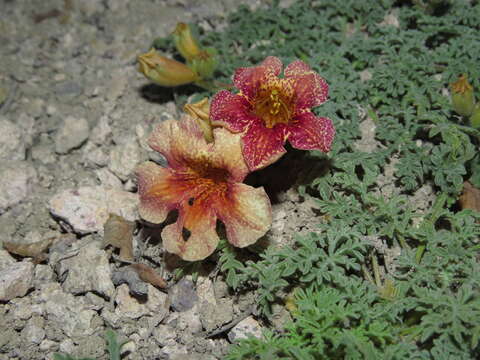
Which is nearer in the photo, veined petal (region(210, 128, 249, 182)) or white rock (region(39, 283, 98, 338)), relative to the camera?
veined petal (region(210, 128, 249, 182))

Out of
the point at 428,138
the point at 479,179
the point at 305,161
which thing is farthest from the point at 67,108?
the point at 479,179

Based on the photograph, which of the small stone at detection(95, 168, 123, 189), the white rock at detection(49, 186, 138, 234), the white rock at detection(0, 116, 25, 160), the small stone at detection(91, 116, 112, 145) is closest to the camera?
the white rock at detection(49, 186, 138, 234)

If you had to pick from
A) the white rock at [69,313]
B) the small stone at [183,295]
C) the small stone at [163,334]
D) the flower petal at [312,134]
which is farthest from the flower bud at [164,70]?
the small stone at [163,334]

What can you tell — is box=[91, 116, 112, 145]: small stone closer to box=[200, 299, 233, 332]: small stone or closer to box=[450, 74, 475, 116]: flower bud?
box=[200, 299, 233, 332]: small stone

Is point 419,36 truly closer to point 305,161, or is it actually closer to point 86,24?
point 305,161

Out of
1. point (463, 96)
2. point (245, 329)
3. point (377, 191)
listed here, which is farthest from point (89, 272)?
point (463, 96)

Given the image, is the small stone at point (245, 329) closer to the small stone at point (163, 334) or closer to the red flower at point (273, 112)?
the small stone at point (163, 334)

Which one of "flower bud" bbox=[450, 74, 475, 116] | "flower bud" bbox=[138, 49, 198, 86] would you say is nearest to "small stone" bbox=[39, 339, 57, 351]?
"flower bud" bbox=[138, 49, 198, 86]
